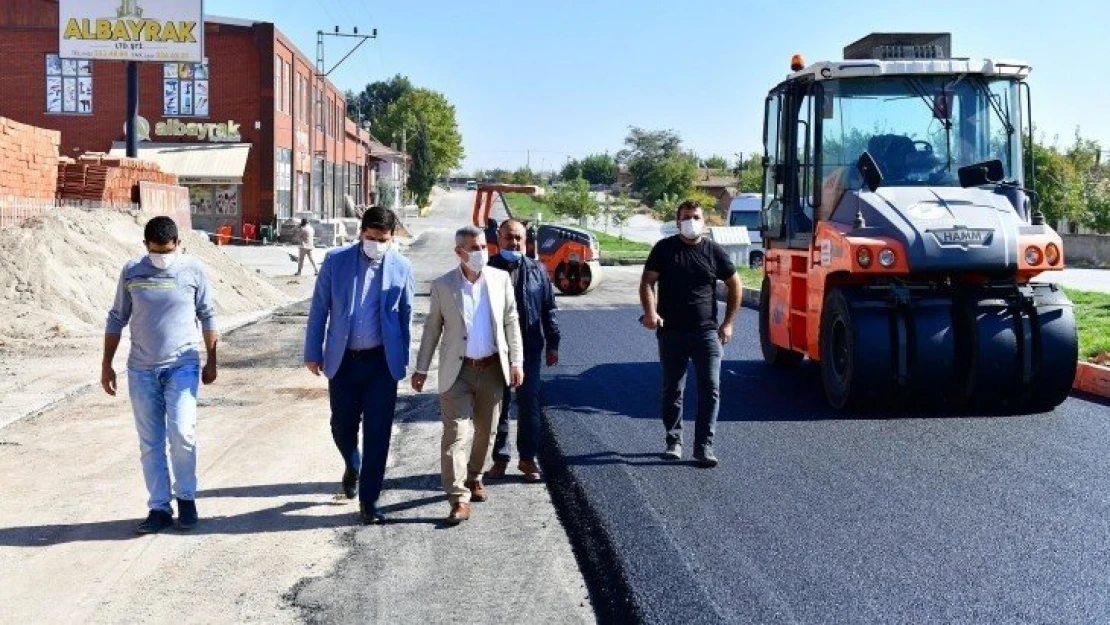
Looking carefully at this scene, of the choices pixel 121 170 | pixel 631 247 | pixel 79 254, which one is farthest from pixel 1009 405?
pixel 631 247

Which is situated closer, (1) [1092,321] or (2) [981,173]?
(2) [981,173]

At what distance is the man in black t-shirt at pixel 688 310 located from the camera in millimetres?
9164

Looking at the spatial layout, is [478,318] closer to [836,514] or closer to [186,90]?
[836,514]

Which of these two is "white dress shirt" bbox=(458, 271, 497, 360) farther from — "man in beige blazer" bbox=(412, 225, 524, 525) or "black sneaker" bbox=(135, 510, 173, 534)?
Answer: "black sneaker" bbox=(135, 510, 173, 534)

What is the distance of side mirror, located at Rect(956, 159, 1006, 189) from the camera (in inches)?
468

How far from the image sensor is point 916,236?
11047 mm

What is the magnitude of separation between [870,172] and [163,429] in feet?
22.0

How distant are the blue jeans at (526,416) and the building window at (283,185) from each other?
48421 millimetres

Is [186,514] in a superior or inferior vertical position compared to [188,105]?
inferior

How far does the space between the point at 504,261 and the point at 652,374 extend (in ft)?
18.5

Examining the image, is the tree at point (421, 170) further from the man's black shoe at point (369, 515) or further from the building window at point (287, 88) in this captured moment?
the man's black shoe at point (369, 515)

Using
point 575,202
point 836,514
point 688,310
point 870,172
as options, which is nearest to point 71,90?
point 575,202

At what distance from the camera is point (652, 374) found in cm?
1402

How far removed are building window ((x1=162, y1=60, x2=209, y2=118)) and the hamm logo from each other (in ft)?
158
